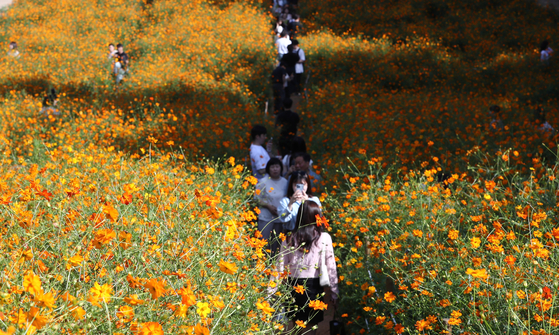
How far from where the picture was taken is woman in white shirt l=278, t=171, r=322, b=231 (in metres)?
4.40

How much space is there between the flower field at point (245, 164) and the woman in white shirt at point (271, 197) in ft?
1.09

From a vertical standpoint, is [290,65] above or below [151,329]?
below

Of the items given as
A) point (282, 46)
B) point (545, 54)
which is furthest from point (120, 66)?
point (545, 54)

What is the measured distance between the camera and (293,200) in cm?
448

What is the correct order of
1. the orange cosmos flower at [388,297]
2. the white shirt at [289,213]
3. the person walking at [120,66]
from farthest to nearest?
the person walking at [120,66]
the white shirt at [289,213]
the orange cosmos flower at [388,297]

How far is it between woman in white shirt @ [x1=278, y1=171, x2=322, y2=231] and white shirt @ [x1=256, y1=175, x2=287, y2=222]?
498mm

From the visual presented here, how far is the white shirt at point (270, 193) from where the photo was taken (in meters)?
5.22

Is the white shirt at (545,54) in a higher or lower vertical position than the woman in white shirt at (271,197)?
higher

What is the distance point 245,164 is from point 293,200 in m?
3.06

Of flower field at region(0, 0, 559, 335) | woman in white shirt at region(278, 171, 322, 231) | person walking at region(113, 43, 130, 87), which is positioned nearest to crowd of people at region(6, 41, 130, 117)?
person walking at region(113, 43, 130, 87)

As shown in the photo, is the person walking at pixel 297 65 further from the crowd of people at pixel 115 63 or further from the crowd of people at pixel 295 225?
the crowd of people at pixel 115 63

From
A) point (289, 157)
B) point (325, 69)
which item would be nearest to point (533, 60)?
point (325, 69)

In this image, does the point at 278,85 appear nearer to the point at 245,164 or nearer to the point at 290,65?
the point at 290,65

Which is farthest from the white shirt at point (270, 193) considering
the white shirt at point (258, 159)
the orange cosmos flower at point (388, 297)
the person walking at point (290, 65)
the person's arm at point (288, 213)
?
the person walking at point (290, 65)
